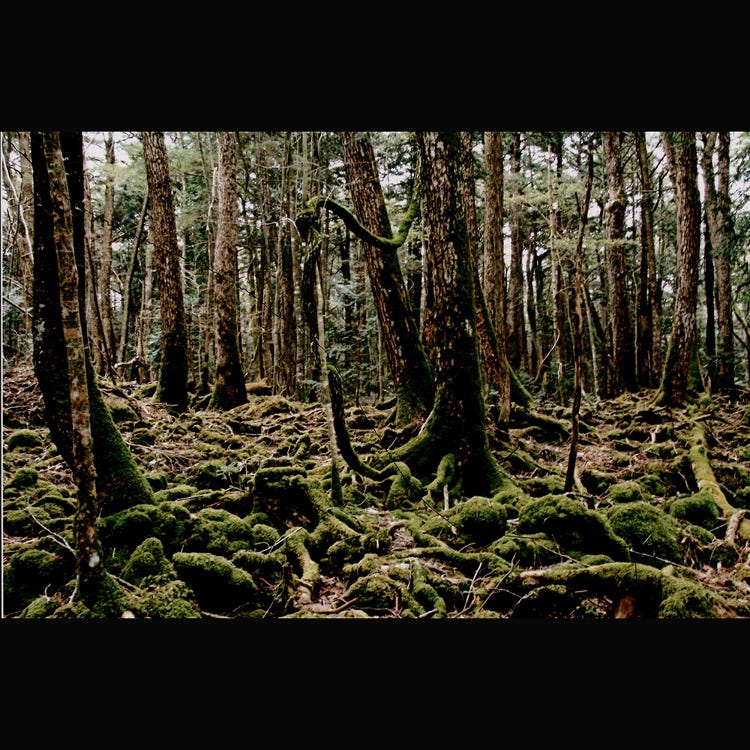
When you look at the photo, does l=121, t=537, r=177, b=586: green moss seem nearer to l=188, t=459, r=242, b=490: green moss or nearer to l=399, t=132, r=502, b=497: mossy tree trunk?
l=188, t=459, r=242, b=490: green moss

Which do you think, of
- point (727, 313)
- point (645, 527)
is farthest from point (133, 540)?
point (727, 313)

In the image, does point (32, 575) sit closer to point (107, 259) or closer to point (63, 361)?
point (63, 361)

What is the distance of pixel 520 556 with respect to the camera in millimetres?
3383

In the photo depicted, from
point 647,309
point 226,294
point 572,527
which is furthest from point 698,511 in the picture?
point 226,294

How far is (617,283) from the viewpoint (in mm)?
9648

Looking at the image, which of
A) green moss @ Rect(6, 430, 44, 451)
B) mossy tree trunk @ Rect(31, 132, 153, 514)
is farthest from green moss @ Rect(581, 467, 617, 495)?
green moss @ Rect(6, 430, 44, 451)

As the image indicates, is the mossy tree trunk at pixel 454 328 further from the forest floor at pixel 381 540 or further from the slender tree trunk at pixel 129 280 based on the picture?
the slender tree trunk at pixel 129 280

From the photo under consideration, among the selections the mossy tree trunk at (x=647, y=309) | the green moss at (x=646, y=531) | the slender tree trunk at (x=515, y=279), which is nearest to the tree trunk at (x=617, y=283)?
the mossy tree trunk at (x=647, y=309)

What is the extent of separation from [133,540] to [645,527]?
363cm

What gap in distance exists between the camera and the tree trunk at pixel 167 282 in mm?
7000

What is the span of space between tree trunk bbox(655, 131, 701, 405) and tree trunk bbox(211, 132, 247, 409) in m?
6.54

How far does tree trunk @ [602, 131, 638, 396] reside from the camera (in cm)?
895

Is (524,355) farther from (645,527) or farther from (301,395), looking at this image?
(645,527)

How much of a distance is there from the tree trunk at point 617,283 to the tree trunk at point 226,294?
21.9ft
